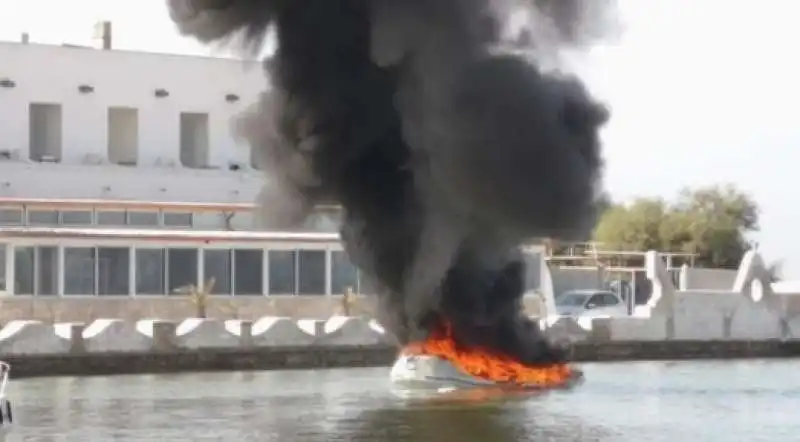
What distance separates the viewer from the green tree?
299ft

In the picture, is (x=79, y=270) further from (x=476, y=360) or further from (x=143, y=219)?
(x=476, y=360)

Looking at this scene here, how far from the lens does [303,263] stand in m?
52.8

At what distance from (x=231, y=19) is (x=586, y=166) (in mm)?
7414

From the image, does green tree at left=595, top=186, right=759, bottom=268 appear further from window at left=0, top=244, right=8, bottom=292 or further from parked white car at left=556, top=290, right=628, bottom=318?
window at left=0, top=244, right=8, bottom=292

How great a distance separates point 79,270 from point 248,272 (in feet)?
18.1

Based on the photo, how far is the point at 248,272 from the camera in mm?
52000

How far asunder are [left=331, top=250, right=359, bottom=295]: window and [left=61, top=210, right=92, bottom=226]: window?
8686 mm

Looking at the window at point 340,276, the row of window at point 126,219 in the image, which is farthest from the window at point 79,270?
the window at point 340,276

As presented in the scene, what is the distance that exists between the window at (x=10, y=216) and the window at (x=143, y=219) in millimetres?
3746

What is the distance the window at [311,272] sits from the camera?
52.8m

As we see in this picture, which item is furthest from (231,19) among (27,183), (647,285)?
(647,285)

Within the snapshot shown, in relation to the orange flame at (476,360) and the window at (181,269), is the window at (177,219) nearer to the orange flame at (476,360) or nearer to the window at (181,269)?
the window at (181,269)

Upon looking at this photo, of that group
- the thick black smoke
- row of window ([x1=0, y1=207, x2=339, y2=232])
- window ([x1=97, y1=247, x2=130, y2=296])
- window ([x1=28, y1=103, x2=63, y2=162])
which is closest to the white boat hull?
the thick black smoke

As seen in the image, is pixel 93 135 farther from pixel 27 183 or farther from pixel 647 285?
pixel 647 285
